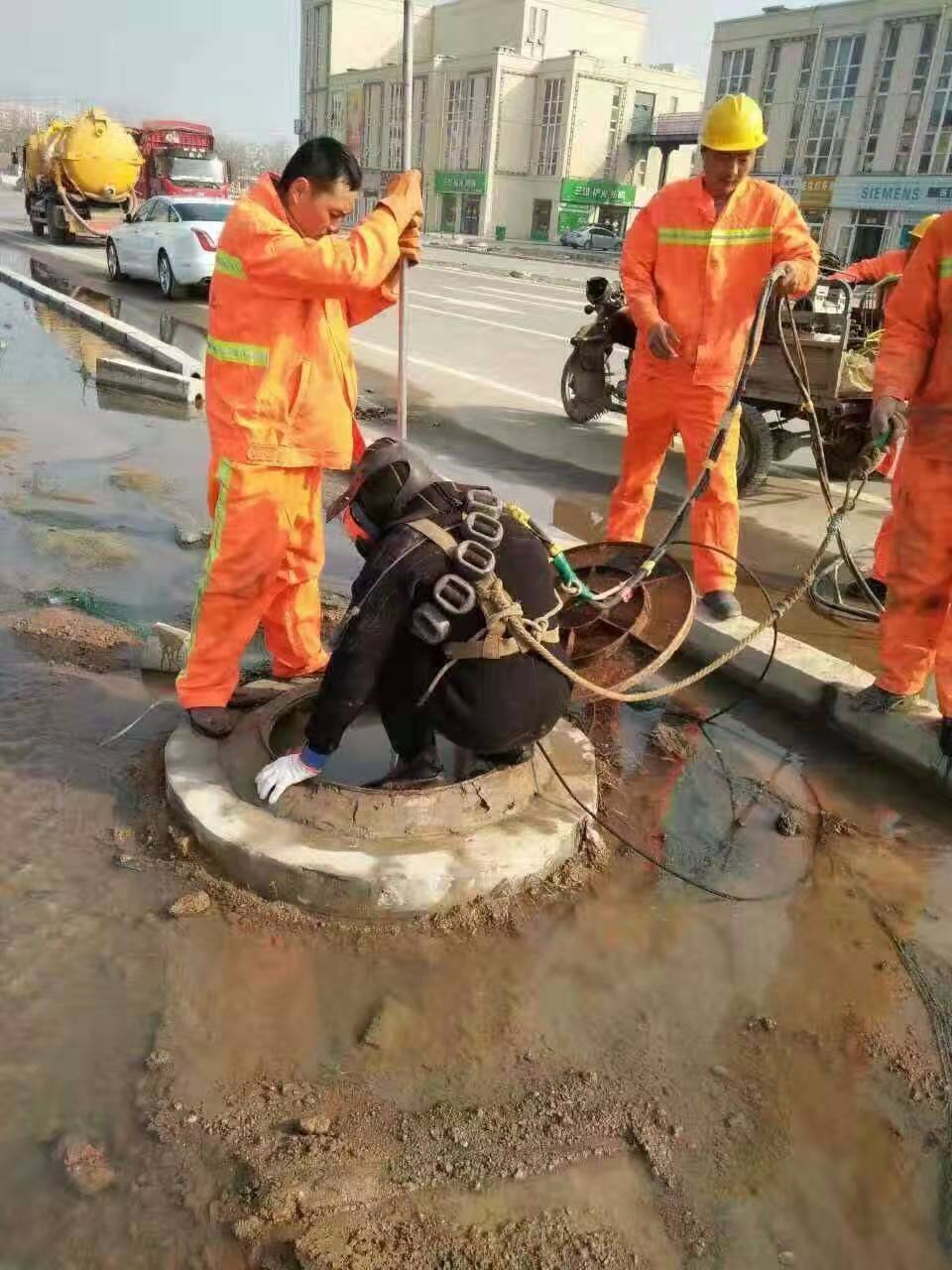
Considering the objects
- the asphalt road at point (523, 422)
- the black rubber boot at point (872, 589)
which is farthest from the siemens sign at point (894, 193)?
the black rubber boot at point (872, 589)

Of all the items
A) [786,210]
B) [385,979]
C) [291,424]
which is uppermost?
[786,210]

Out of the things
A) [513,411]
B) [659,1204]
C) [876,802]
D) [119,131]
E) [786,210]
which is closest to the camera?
[659,1204]

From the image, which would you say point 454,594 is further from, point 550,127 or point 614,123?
point 614,123

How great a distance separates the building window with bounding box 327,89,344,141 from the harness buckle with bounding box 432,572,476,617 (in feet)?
240

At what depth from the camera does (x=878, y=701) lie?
11.8ft

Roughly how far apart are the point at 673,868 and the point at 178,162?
26403mm

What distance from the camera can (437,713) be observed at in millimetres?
2697

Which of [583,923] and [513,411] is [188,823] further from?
[513,411]

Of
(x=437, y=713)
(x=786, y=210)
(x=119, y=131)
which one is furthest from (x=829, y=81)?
(x=437, y=713)

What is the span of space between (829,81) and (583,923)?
4097cm

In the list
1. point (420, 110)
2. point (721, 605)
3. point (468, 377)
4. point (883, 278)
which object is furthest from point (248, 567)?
point (420, 110)

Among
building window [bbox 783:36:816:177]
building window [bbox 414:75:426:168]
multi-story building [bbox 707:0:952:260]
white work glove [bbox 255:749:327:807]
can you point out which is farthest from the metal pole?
building window [bbox 414:75:426:168]

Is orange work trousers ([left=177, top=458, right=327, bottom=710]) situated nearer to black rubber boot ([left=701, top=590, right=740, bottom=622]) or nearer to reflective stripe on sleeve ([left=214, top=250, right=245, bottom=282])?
reflective stripe on sleeve ([left=214, top=250, right=245, bottom=282])

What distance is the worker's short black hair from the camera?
2836 millimetres
